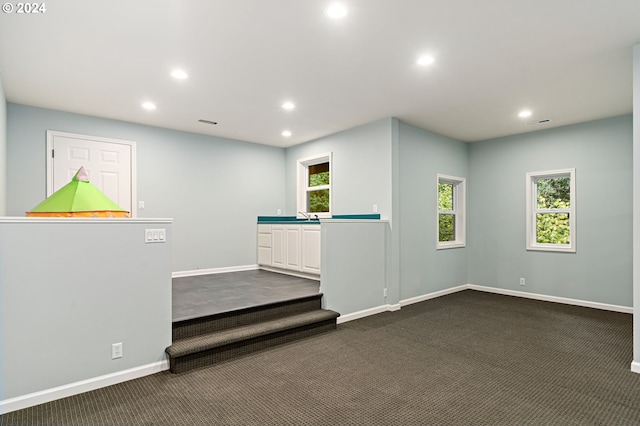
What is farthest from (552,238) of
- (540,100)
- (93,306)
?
(93,306)

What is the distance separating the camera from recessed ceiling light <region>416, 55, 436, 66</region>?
3.15 metres

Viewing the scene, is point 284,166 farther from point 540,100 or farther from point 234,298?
point 540,100

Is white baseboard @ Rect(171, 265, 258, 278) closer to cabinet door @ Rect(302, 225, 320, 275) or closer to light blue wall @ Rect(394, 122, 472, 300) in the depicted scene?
cabinet door @ Rect(302, 225, 320, 275)

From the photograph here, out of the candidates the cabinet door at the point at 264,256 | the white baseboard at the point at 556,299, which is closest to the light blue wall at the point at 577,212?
the white baseboard at the point at 556,299

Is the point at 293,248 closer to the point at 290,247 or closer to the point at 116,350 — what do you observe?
the point at 290,247

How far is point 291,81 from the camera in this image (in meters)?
3.71

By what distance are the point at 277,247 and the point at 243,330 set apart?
2.60 m

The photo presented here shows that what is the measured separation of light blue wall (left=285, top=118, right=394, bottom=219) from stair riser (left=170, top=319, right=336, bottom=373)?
1.90 metres

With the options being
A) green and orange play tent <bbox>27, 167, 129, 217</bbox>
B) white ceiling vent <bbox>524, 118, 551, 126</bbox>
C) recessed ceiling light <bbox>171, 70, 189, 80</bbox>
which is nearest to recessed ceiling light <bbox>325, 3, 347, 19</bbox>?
recessed ceiling light <bbox>171, 70, 189, 80</bbox>

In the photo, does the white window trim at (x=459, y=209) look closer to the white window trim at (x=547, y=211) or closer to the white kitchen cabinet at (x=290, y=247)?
the white window trim at (x=547, y=211)

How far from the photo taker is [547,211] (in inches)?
222

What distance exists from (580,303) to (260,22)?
228 inches

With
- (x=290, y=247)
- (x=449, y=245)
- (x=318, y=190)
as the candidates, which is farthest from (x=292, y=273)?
(x=449, y=245)

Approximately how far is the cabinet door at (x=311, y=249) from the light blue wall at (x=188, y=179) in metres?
1.44
